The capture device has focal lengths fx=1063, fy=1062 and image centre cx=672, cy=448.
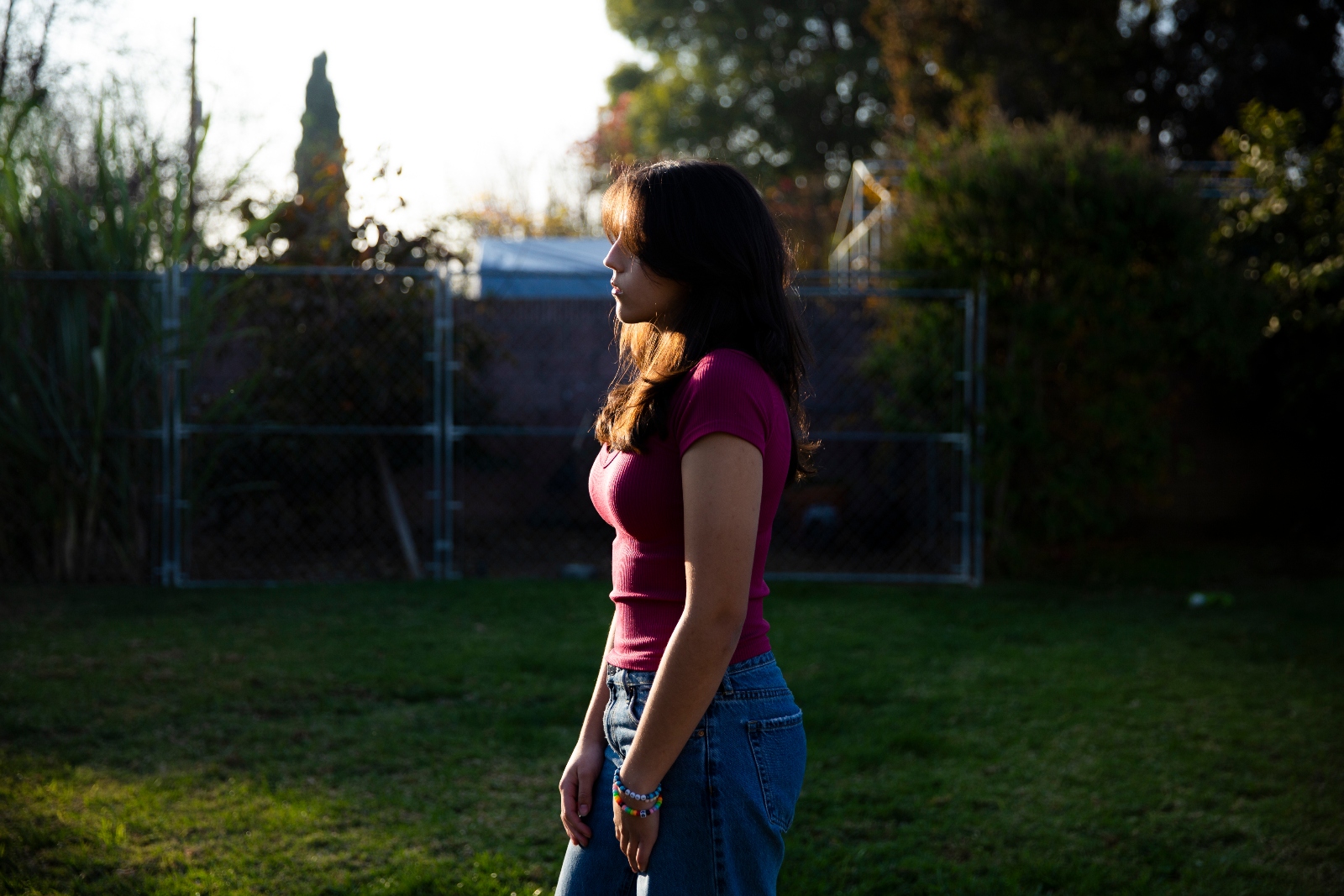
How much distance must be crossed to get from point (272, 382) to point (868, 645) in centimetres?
458

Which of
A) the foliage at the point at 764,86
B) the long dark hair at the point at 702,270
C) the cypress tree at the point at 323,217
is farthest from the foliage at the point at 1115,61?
the long dark hair at the point at 702,270

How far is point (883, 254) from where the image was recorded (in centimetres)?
798

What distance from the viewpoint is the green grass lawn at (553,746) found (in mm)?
2988

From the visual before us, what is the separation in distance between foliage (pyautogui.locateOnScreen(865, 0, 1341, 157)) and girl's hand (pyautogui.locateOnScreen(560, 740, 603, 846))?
1307 centimetres

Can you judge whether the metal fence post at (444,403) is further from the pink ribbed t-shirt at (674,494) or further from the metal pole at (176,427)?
the pink ribbed t-shirt at (674,494)

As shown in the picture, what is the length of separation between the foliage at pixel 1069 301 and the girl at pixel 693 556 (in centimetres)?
601

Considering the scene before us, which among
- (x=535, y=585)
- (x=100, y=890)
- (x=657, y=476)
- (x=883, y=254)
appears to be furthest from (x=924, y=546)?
(x=657, y=476)

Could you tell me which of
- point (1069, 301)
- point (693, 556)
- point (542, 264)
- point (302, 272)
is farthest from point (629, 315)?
point (542, 264)

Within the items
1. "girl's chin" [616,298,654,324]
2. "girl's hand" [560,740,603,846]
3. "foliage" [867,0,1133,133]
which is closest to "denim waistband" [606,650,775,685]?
"girl's hand" [560,740,603,846]

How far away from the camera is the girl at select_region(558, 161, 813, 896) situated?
51.8 inches

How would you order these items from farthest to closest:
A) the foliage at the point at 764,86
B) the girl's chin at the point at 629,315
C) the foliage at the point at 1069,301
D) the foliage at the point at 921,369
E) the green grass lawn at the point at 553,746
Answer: the foliage at the point at 764,86 < the foliage at the point at 921,369 < the foliage at the point at 1069,301 < the green grass lawn at the point at 553,746 < the girl's chin at the point at 629,315

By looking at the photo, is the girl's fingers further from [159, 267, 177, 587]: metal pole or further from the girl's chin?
[159, 267, 177, 587]: metal pole

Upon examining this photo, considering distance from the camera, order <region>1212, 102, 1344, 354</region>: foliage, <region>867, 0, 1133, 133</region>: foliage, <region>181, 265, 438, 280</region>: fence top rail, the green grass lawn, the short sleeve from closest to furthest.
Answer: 1. the short sleeve
2. the green grass lawn
3. <region>181, 265, 438, 280</region>: fence top rail
4. <region>1212, 102, 1344, 354</region>: foliage
5. <region>867, 0, 1133, 133</region>: foliage

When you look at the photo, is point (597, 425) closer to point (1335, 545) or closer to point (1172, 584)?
point (1172, 584)
